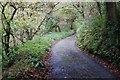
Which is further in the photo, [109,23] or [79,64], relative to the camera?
[109,23]

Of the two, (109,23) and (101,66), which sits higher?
(109,23)

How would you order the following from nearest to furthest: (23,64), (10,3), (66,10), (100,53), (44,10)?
(23,64)
(100,53)
(10,3)
(44,10)
(66,10)

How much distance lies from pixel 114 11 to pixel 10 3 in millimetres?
5852

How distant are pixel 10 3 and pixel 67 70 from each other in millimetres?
5694

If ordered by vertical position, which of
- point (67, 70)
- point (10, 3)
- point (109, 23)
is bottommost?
point (67, 70)

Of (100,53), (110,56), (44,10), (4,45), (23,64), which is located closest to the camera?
(23,64)

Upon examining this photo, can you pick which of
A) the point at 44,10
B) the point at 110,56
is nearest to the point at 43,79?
the point at 110,56

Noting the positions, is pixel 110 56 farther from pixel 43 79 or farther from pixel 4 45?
pixel 4 45

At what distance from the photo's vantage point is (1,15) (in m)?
12.6

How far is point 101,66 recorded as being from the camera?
403 inches

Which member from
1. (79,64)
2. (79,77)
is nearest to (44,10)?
(79,64)

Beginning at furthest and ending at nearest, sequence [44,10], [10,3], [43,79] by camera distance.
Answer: [44,10] → [10,3] → [43,79]

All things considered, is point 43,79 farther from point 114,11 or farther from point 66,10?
point 66,10

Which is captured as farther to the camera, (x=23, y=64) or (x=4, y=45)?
(x=4, y=45)
